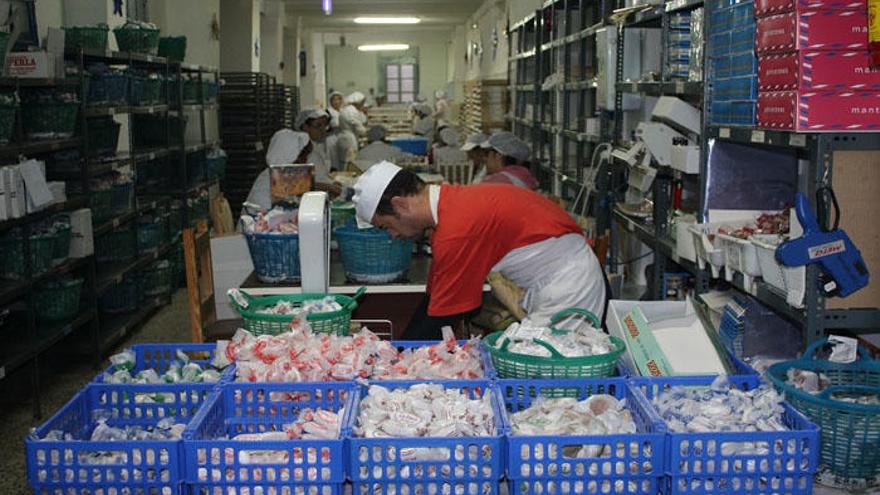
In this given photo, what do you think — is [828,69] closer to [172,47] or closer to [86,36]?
[86,36]

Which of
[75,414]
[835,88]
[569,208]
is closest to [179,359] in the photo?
[75,414]

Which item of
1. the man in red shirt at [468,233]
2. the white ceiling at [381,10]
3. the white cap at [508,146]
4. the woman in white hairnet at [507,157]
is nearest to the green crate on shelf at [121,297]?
the woman in white hairnet at [507,157]

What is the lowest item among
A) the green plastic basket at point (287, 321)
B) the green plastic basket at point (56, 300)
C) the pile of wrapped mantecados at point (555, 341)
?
the green plastic basket at point (56, 300)

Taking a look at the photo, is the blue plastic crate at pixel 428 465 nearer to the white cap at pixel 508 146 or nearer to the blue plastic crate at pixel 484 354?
the blue plastic crate at pixel 484 354

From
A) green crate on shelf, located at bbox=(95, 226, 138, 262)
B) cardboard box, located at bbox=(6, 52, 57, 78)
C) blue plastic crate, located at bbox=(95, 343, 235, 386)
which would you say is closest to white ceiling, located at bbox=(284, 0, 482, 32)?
green crate on shelf, located at bbox=(95, 226, 138, 262)

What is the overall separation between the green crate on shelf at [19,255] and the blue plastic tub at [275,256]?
1.73 m

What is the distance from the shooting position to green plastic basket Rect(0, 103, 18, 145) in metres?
4.84

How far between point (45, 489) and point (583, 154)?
580 cm

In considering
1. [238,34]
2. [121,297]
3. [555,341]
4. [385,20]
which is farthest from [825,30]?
[385,20]

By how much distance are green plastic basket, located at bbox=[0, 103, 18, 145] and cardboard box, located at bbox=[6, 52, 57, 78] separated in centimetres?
38

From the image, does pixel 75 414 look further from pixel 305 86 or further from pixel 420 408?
pixel 305 86

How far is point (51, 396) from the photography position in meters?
5.57

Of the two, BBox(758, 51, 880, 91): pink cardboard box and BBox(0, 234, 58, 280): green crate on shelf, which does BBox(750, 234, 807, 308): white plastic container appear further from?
BBox(0, 234, 58, 280): green crate on shelf

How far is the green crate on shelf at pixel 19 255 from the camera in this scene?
17.0ft
